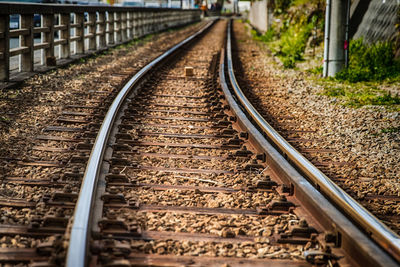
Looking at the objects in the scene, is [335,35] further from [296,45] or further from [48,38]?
[48,38]

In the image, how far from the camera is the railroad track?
3.17m

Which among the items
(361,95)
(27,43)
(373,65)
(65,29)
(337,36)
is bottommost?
(361,95)

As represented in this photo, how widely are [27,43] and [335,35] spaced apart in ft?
20.1

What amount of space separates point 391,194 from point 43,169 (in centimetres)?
297

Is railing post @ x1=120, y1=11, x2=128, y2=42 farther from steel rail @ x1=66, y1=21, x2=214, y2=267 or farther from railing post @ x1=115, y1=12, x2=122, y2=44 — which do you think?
steel rail @ x1=66, y1=21, x2=214, y2=267

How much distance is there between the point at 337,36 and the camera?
11508mm

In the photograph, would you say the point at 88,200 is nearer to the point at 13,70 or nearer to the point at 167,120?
the point at 167,120

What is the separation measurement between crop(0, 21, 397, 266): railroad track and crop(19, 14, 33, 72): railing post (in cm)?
430

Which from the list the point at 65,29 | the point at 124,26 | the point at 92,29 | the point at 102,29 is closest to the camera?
the point at 65,29

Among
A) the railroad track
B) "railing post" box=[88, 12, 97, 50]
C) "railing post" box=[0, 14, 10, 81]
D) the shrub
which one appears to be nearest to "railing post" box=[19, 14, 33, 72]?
"railing post" box=[0, 14, 10, 81]

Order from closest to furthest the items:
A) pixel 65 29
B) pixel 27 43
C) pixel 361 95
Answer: pixel 361 95 → pixel 27 43 → pixel 65 29

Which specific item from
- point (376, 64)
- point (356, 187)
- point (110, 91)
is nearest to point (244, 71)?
point (376, 64)

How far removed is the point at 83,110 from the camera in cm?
753

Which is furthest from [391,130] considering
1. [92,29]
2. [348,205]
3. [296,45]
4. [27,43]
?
[92,29]
